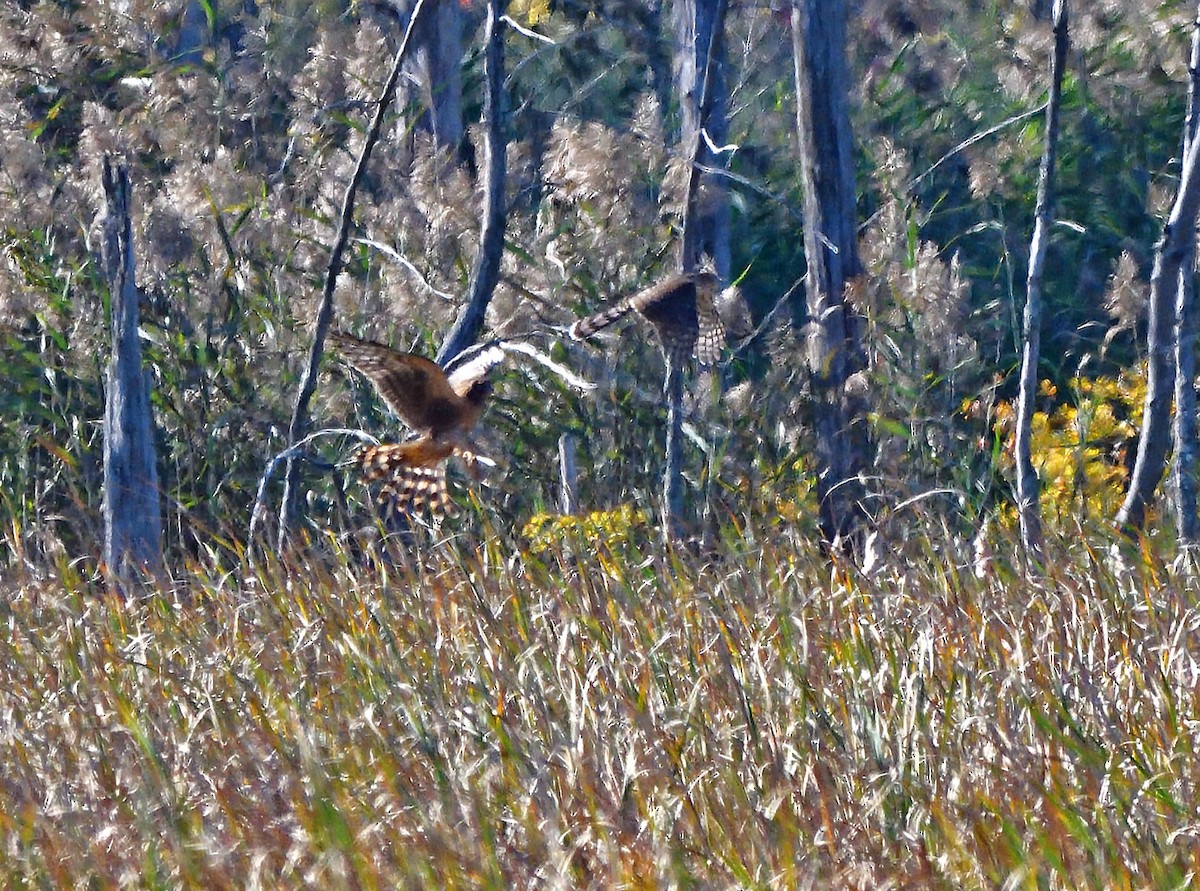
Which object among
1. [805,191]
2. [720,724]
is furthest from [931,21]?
[720,724]

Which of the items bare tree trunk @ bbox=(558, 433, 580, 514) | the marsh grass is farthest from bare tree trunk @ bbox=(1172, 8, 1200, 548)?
bare tree trunk @ bbox=(558, 433, 580, 514)

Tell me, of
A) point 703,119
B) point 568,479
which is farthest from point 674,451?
point 703,119

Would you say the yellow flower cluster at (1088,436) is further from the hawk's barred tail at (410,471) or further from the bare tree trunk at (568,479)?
the hawk's barred tail at (410,471)

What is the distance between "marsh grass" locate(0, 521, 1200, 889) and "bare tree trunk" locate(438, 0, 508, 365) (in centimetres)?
151

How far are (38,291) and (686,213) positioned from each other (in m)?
2.74

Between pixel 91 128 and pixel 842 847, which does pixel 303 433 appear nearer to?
pixel 91 128

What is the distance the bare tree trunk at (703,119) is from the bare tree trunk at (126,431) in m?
1.80

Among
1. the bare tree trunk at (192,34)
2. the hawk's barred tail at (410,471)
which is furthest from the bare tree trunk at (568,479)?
the bare tree trunk at (192,34)

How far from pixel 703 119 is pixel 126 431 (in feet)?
6.99

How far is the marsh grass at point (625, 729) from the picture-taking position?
293 centimetres

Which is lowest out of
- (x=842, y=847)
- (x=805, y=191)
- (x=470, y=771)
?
(x=842, y=847)

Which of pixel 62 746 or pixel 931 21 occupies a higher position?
pixel 931 21

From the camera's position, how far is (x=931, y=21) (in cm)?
1255

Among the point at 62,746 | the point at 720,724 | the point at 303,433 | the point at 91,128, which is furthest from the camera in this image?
the point at 303,433
